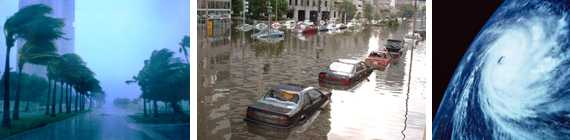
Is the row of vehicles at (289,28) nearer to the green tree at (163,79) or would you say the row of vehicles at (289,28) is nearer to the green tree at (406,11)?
the green tree at (406,11)

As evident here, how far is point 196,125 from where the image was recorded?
3656mm

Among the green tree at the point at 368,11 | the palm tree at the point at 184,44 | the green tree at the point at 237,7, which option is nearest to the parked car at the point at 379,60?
the green tree at the point at 368,11

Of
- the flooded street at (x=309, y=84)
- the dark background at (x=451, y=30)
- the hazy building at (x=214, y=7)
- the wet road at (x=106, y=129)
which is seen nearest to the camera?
the dark background at (x=451, y=30)

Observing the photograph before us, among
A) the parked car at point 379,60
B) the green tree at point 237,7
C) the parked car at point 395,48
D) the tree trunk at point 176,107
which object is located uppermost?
the green tree at point 237,7

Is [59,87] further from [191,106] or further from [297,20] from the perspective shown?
[297,20]

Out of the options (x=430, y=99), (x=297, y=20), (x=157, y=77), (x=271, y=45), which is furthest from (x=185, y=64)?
(x=430, y=99)

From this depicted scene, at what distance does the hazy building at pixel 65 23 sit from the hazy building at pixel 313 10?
5.20 feet

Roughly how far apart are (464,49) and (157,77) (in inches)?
83.8

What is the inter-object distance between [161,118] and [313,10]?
1.35 m

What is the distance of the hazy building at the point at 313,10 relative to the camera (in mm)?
3527

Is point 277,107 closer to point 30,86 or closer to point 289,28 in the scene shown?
point 289,28

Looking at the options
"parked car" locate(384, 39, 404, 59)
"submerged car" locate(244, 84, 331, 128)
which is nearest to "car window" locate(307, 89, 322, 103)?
"submerged car" locate(244, 84, 331, 128)

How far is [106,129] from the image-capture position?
3.72 meters

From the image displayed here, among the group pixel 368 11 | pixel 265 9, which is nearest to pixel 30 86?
pixel 265 9
